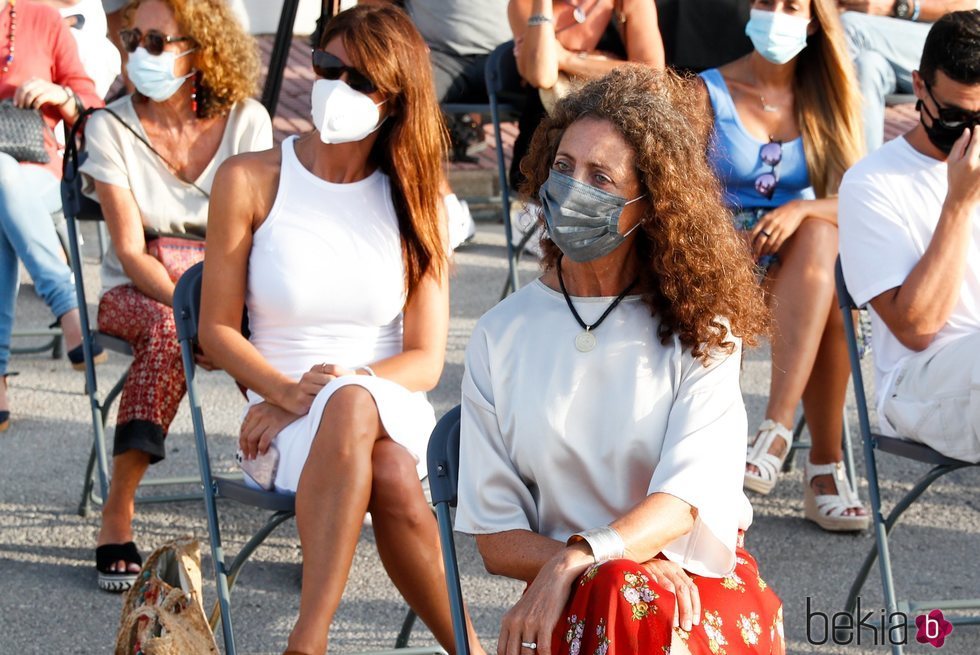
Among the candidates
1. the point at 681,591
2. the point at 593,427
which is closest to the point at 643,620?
the point at 681,591

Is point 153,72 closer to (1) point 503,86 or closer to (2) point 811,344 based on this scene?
(1) point 503,86

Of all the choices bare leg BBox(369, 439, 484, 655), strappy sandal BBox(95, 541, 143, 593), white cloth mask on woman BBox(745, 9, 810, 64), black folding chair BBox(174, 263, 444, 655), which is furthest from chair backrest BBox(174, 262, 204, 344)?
white cloth mask on woman BBox(745, 9, 810, 64)

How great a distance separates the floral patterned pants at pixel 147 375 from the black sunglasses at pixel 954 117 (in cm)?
222

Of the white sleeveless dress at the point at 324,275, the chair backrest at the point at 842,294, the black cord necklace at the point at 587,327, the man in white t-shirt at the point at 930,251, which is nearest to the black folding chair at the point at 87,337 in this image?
the white sleeveless dress at the point at 324,275

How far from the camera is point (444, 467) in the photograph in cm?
288

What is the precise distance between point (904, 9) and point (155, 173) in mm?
3581

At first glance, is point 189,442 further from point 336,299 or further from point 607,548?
point 607,548

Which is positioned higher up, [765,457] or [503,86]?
[503,86]

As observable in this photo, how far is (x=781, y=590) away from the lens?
4.06 metres

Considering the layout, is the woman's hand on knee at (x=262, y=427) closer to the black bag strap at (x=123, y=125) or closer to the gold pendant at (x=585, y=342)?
the gold pendant at (x=585, y=342)

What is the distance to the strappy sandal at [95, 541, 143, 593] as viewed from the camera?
3.98 metres

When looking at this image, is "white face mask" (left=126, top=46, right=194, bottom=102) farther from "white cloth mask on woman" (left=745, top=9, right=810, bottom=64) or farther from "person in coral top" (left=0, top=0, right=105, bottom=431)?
"white cloth mask on woman" (left=745, top=9, right=810, bottom=64)

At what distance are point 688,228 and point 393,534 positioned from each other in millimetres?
1056

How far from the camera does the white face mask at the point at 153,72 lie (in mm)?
4316
